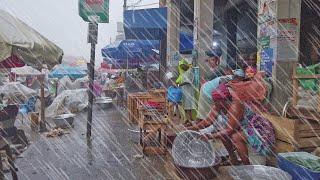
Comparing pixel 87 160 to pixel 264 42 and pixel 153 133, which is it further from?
pixel 264 42

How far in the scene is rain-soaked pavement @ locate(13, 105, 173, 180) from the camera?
7836mm

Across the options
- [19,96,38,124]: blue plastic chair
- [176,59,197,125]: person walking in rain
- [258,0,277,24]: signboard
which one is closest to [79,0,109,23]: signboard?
[176,59,197,125]: person walking in rain

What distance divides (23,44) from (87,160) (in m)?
3.48

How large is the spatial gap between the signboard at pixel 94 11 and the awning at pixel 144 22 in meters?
5.58

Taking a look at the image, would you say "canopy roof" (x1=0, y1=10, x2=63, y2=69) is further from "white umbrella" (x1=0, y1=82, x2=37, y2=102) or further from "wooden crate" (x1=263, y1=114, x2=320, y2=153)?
"white umbrella" (x1=0, y1=82, x2=37, y2=102)

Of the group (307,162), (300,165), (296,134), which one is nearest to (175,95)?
(296,134)

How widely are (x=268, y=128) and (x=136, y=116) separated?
319 inches

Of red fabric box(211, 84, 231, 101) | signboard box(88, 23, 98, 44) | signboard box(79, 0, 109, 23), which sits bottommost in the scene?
red fabric box(211, 84, 231, 101)

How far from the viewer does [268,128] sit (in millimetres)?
6352

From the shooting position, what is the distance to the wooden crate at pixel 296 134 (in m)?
6.08

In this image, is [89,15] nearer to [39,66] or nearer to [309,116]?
[39,66]

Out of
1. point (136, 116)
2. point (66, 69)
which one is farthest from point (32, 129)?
point (66, 69)

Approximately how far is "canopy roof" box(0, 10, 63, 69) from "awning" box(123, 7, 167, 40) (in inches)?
358

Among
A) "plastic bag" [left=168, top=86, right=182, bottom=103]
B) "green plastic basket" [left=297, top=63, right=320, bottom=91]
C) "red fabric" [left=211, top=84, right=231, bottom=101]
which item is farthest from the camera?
"plastic bag" [left=168, top=86, right=182, bottom=103]
